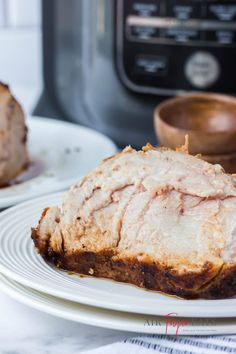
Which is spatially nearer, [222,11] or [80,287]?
[80,287]

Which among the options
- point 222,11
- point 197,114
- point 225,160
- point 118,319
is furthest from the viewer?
point 222,11

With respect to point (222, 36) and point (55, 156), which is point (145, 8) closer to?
point (222, 36)

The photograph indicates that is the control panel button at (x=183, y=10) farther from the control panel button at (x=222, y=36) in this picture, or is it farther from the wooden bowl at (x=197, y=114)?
the wooden bowl at (x=197, y=114)

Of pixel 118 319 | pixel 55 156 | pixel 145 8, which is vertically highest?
pixel 145 8

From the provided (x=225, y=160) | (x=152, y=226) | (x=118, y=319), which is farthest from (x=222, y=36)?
(x=118, y=319)

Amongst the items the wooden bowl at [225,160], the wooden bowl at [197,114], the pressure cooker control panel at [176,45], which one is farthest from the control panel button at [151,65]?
the wooden bowl at [225,160]

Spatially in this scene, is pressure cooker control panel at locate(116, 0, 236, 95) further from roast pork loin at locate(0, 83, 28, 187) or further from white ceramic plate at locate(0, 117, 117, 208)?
roast pork loin at locate(0, 83, 28, 187)
